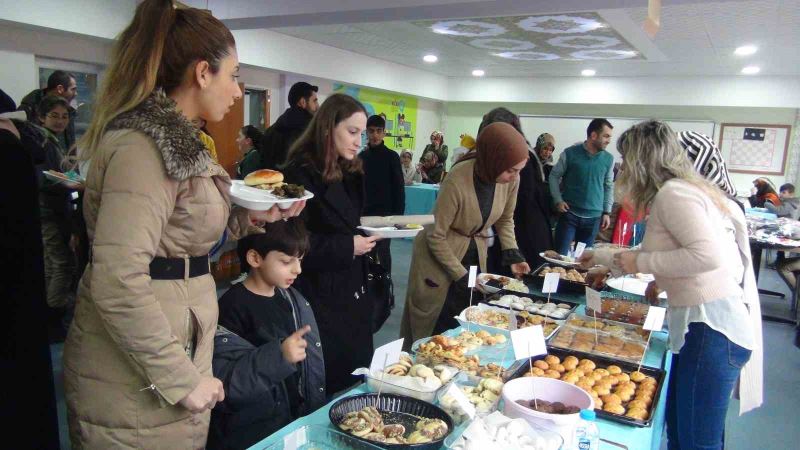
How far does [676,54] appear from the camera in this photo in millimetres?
6910

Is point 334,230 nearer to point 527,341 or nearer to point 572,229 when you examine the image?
point 527,341

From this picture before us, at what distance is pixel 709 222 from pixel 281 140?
→ 225 centimetres

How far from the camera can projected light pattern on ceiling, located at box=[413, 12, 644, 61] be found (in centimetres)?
535

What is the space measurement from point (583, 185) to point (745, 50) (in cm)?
366

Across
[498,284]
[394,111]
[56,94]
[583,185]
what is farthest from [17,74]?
[394,111]

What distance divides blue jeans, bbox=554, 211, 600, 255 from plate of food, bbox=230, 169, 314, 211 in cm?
327

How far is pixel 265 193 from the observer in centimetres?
142

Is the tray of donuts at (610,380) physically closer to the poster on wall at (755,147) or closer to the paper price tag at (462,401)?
the paper price tag at (462,401)

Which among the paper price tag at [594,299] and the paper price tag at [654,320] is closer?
the paper price tag at [654,320]

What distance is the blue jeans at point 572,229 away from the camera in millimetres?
4387

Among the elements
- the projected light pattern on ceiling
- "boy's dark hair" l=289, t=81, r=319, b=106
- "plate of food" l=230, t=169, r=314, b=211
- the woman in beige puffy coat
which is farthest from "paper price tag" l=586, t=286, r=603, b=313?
the projected light pattern on ceiling

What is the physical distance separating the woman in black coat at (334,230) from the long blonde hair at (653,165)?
88 centimetres

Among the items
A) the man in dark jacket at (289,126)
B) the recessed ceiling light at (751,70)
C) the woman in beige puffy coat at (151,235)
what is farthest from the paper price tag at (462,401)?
the recessed ceiling light at (751,70)

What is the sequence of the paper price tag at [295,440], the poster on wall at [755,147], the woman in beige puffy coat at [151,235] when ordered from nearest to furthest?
the woman in beige puffy coat at [151,235]
the paper price tag at [295,440]
the poster on wall at [755,147]
